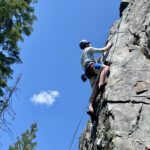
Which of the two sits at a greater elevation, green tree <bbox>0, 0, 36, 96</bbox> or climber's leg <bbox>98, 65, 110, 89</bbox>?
green tree <bbox>0, 0, 36, 96</bbox>

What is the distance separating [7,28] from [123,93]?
8.67 m

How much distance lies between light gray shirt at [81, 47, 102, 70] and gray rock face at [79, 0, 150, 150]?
530 millimetres

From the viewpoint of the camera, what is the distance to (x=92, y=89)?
1146 cm

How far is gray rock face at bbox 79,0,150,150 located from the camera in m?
8.95

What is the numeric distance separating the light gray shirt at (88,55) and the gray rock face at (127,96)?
53 centimetres

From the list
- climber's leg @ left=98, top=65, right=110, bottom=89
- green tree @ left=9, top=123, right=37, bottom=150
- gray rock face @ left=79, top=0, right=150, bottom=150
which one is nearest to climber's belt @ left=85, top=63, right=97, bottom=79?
climber's leg @ left=98, top=65, right=110, bottom=89

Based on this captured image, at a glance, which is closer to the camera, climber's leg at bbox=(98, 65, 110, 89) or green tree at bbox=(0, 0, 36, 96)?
climber's leg at bbox=(98, 65, 110, 89)

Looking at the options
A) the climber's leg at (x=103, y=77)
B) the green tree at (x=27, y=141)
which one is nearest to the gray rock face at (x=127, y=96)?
the climber's leg at (x=103, y=77)

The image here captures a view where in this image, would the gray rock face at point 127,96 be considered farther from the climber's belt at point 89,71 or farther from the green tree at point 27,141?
the green tree at point 27,141

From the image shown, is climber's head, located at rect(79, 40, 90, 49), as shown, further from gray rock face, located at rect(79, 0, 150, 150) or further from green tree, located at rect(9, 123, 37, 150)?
green tree, located at rect(9, 123, 37, 150)

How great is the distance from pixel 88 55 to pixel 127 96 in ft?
6.92

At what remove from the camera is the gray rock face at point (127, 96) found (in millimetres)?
8950

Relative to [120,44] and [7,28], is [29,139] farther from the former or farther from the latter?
[120,44]

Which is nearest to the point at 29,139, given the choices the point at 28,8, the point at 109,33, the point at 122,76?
the point at 28,8
